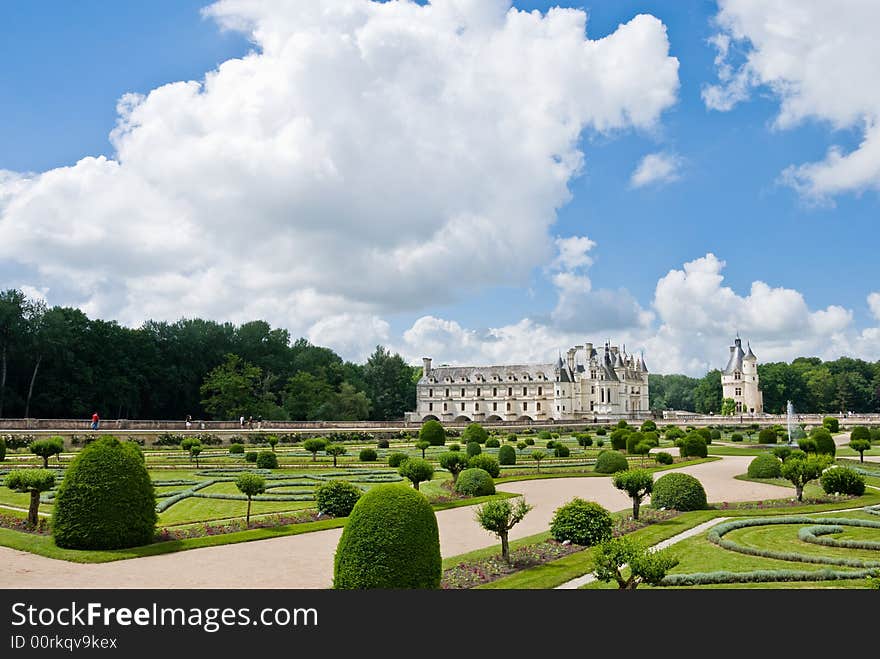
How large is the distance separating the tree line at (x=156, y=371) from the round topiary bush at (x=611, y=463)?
46.5m

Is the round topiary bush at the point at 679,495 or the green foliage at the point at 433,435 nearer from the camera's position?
the round topiary bush at the point at 679,495

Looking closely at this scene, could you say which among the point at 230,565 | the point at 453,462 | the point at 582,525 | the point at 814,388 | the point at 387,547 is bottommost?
the point at 230,565

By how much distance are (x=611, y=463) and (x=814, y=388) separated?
9586 centimetres

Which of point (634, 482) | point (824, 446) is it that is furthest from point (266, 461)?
point (824, 446)

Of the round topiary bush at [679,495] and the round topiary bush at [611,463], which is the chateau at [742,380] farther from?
the round topiary bush at [679,495]

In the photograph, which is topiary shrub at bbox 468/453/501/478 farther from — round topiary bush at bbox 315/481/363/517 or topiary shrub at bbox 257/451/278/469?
topiary shrub at bbox 257/451/278/469

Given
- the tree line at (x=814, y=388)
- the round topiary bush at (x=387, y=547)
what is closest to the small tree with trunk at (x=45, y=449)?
the round topiary bush at (x=387, y=547)

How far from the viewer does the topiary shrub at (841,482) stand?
816 inches

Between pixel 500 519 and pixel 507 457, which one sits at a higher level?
pixel 500 519

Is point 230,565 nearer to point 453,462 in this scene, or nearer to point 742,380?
point 453,462

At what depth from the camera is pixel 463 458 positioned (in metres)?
26.2

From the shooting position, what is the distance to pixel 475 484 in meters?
22.5
